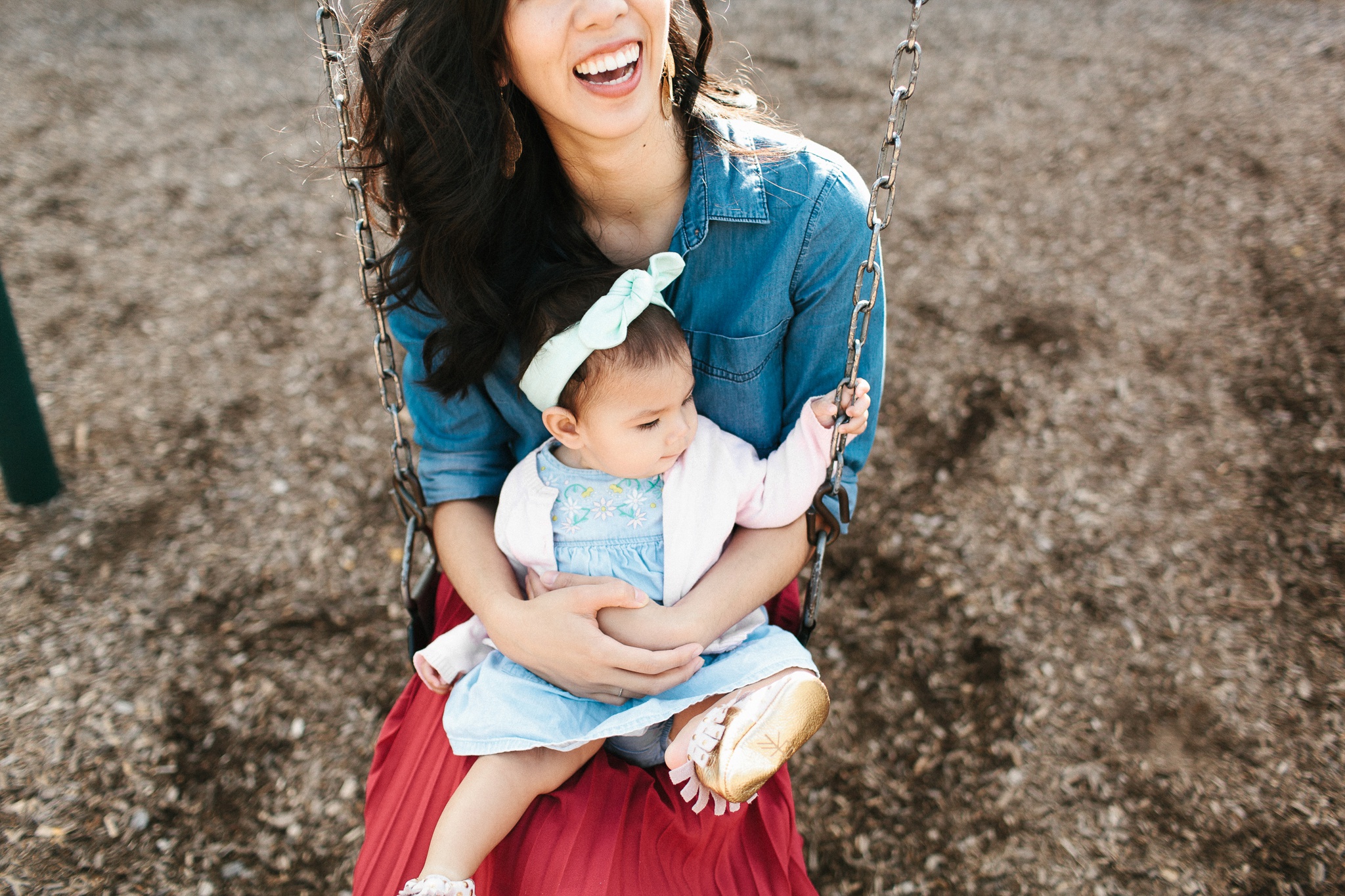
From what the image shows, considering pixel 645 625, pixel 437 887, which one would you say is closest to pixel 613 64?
pixel 645 625

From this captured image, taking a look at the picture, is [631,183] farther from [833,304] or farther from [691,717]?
[691,717]

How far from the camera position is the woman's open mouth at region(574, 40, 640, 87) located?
4.75 ft

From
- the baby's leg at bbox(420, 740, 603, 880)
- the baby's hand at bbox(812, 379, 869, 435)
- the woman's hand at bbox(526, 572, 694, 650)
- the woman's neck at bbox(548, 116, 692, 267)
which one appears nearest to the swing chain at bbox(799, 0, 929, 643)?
the baby's hand at bbox(812, 379, 869, 435)

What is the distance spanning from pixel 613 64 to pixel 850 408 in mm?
709

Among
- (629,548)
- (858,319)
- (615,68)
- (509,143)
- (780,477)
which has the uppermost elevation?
(615,68)

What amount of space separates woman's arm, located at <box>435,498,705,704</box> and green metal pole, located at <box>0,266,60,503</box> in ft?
6.57

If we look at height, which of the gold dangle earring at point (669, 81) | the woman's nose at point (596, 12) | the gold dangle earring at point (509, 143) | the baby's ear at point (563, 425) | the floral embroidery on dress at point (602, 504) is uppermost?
the woman's nose at point (596, 12)

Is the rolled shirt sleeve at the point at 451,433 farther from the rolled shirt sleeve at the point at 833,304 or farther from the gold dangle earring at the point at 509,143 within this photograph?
the rolled shirt sleeve at the point at 833,304

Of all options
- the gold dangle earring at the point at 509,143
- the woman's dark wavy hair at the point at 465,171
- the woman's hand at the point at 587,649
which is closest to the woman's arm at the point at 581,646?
the woman's hand at the point at 587,649

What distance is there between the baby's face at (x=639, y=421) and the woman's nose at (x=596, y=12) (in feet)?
1.82

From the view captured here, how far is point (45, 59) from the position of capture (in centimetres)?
595

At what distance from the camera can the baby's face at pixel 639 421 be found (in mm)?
1580

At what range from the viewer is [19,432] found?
294cm

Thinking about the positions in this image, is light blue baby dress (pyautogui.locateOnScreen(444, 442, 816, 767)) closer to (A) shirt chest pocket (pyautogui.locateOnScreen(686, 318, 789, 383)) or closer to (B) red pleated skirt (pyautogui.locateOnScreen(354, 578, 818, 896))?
(B) red pleated skirt (pyautogui.locateOnScreen(354, 578, 818, 896))
